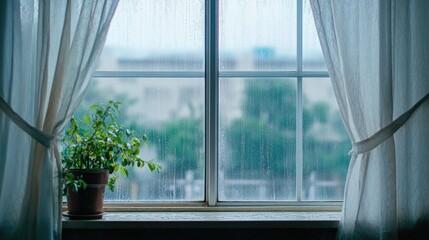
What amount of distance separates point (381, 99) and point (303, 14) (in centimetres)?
61

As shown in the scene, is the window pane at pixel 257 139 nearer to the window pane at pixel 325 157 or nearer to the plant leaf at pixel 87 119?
the window pane at pixel 325 157

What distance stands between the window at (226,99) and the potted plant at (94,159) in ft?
0.54

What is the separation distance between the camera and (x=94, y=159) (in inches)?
106

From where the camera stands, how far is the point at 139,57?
2918mm

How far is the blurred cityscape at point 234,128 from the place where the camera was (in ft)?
9.48

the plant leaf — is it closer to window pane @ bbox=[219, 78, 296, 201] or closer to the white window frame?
the white window frame

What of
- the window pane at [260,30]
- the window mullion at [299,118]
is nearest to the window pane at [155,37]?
the window pane at [260,30]

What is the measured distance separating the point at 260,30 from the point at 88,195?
1.13 m

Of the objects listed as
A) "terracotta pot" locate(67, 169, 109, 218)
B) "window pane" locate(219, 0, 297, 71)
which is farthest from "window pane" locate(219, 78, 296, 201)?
"terracotta pot" locate(67, 169, 109, 218)

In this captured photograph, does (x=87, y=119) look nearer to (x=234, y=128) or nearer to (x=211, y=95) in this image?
(x=211, y=95)

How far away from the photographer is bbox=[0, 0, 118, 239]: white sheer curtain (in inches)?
99.5

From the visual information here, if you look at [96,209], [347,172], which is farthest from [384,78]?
[96,209]

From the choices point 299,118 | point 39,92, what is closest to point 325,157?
point 299,118

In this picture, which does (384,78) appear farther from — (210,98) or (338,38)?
(210,98)
